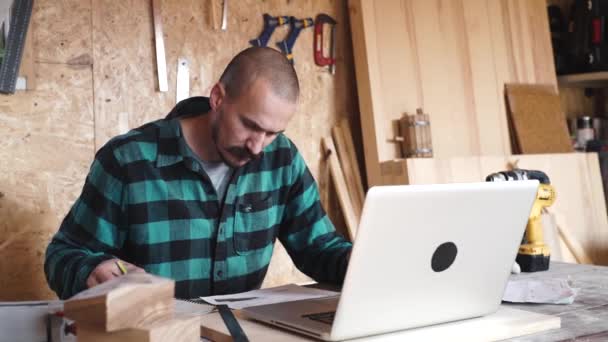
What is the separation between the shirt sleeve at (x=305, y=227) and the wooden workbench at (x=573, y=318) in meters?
0.51

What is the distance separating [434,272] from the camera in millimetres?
1073

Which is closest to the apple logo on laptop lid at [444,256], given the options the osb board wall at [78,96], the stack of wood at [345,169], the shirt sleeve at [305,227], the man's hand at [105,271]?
the man's hand at [105,271]

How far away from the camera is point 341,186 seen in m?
3.14

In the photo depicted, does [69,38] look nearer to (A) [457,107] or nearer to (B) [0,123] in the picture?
(B) [0,123]

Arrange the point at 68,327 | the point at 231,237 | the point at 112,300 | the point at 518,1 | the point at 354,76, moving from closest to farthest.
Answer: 1. the point at 112,300
2. the point at 68,327
3. the point at 231,237
4. the point at 354,76
5. the point at 518,1

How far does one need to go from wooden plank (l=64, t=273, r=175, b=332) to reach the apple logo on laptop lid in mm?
425

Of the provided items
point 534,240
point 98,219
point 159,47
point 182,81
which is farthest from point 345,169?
point 98,219

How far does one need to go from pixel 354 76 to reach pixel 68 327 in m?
2.41

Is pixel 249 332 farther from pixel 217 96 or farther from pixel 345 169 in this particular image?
pixel 345 169

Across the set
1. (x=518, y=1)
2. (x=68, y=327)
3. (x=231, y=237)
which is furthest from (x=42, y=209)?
(x=518, y=1)

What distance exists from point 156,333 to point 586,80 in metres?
3.70

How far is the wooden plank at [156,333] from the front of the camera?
0.84m

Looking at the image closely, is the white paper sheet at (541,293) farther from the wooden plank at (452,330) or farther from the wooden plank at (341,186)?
the wooden plank at (341,186)

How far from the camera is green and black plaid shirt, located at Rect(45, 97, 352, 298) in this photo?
1.67m
